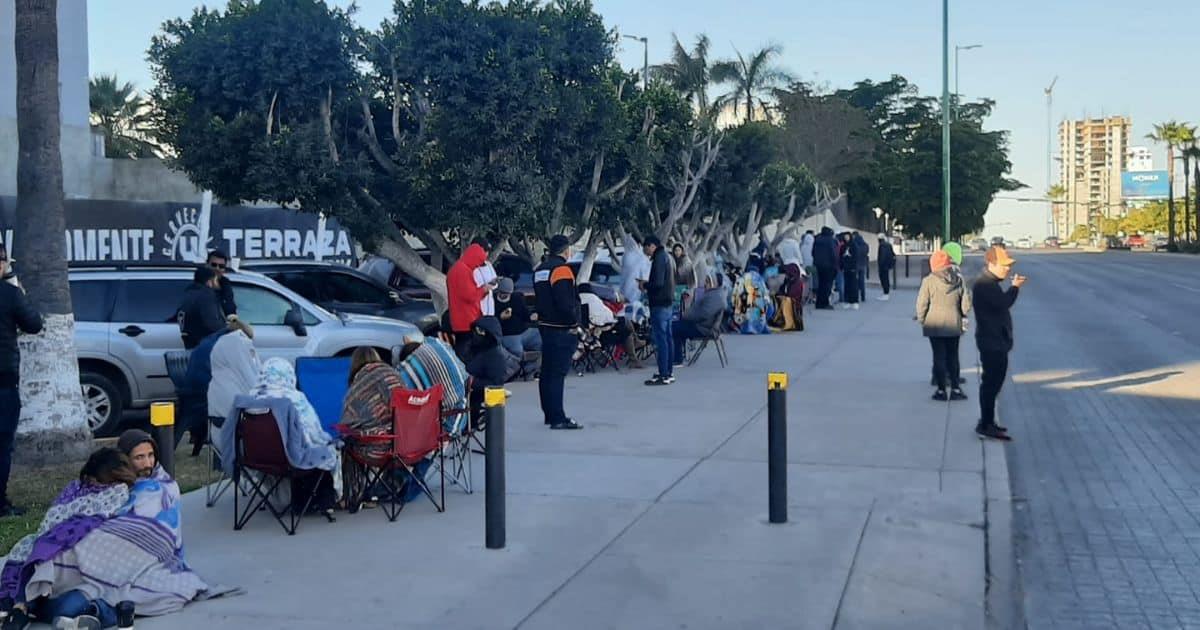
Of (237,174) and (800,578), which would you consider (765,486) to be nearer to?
(800,578)

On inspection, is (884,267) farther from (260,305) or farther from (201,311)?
(201,311)

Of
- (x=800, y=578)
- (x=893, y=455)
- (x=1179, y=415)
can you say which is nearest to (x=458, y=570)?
(x=800, y=578)

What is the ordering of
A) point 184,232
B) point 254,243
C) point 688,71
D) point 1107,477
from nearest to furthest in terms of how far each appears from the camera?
point 1107,477 → point 184,232 → point 254,243 → point 688,71

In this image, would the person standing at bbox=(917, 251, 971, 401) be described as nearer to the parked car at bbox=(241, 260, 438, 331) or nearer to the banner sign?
the parked car at bbox=(241, 260, 438, 331)

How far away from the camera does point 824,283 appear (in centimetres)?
2938

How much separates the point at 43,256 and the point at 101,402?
221 cm

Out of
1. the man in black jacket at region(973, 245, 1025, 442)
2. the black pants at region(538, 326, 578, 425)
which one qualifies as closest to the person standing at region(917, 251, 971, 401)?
the man in black jacket at region(973, 245, 1025, 442)

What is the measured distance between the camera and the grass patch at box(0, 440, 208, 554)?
8055 mm

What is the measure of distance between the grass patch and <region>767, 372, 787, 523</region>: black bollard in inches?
167

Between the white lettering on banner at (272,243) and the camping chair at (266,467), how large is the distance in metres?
15.7

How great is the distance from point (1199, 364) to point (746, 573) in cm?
1290

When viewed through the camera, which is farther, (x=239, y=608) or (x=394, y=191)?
(x=394, y=191)

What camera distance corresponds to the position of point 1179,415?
1297 centimetres

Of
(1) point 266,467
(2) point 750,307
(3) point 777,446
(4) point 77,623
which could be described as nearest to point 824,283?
(2) point 750,307
